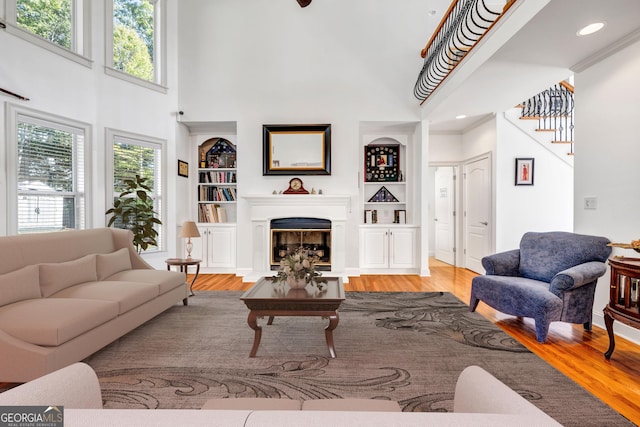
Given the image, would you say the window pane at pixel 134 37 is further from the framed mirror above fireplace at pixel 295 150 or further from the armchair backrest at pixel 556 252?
the armchair backrest at pixel 556 252

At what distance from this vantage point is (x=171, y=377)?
213 cm

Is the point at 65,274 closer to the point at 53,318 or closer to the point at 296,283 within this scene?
the point at 53,318

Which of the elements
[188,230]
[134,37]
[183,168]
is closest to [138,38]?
[134,37]

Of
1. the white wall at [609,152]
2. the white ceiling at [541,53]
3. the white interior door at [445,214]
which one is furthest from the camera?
the white interior door at [445,214]

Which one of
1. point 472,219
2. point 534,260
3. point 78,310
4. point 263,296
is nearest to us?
point 78,310

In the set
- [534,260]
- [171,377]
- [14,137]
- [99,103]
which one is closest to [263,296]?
[171,377]

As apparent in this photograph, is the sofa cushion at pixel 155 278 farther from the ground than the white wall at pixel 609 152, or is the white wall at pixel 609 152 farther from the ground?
the white wall at pixel 609 152

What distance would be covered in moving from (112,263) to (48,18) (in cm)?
316

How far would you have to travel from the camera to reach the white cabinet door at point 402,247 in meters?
5.51

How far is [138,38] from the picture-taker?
16.3 ft

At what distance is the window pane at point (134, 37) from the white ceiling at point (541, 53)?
4.49m

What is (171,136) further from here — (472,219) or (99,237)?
(472,219)

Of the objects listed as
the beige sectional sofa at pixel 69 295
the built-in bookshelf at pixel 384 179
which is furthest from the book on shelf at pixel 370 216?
the beige sectional sofa at pixel 69 295

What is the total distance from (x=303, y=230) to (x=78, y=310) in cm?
345
